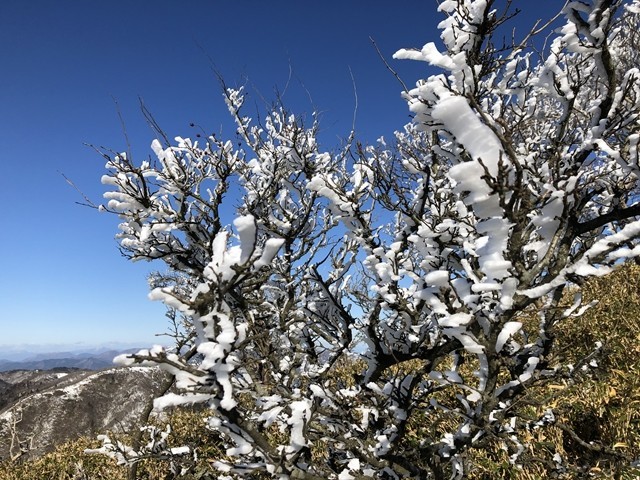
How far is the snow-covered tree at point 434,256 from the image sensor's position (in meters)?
1.38

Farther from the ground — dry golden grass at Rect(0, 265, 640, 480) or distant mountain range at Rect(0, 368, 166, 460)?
dry golden grass at Rect(0, 265, 640, 480)

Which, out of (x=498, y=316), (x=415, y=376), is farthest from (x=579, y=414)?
(x=498, y=316)

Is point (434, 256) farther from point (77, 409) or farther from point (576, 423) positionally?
point (77, 409)

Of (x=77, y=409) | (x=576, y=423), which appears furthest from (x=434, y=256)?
(x=77, y=409)

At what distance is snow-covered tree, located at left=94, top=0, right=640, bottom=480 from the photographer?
1382mm

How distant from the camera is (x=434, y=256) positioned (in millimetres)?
2350

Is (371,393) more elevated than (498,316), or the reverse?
(498,316)

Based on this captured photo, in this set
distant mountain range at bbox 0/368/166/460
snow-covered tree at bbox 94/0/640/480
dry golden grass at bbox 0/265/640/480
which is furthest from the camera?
distant mountain range at bbox 0/368/166/460

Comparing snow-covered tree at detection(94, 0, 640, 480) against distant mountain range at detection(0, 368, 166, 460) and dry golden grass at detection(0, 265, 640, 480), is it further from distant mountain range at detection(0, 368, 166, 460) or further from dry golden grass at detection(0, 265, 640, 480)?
distant mountain range at detection(0, 368, 166, 460)

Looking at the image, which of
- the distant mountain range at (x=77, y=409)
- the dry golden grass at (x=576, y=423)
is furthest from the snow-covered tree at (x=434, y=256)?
the distant mountain range at (x=77, y=409)

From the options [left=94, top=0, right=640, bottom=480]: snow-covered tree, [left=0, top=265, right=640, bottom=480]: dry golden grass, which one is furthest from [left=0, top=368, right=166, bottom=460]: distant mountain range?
[left=94, top=0, right=640, bottom=480]: snow-covered tree

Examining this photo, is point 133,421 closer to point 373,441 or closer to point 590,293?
point 373,441

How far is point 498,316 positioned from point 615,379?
14.6 feet

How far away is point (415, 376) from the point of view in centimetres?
281
